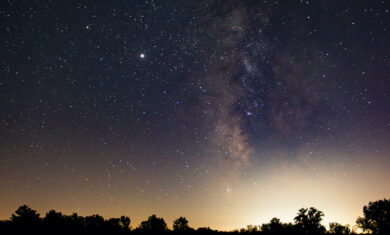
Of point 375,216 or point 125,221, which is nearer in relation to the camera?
point 375,216

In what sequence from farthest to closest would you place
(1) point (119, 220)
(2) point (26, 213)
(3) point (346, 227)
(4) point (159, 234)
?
(1) point (119, 220), (3) point (346, 227), (2) point (26, 213), (4) point (159, 234)

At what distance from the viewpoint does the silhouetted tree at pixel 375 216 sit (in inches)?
2126

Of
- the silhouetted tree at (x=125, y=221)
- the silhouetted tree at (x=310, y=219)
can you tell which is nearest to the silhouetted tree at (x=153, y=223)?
the silhouetted tree at (x=125, y=221)

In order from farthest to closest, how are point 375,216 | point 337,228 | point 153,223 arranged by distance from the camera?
point 153,223, point 337,228, point 375,216

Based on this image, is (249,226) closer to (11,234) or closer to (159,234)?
(159,234)

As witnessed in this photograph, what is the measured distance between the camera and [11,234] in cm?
1819

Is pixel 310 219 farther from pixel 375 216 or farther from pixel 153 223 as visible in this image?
pixel 153 223

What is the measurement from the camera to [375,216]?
56.2 m

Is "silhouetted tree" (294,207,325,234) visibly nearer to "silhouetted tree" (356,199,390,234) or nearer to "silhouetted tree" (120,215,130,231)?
"silhouetted tree" (356,199,390,234)

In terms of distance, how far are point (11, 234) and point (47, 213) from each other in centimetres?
4179

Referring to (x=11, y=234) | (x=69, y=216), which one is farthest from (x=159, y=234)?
(x=69, y=216)

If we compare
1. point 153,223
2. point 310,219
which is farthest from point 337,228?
point 153,223

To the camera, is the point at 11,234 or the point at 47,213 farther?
the point at 47,213

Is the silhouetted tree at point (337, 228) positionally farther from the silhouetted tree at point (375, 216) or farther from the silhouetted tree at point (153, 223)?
the silhouetted tree at point (153, 223)
